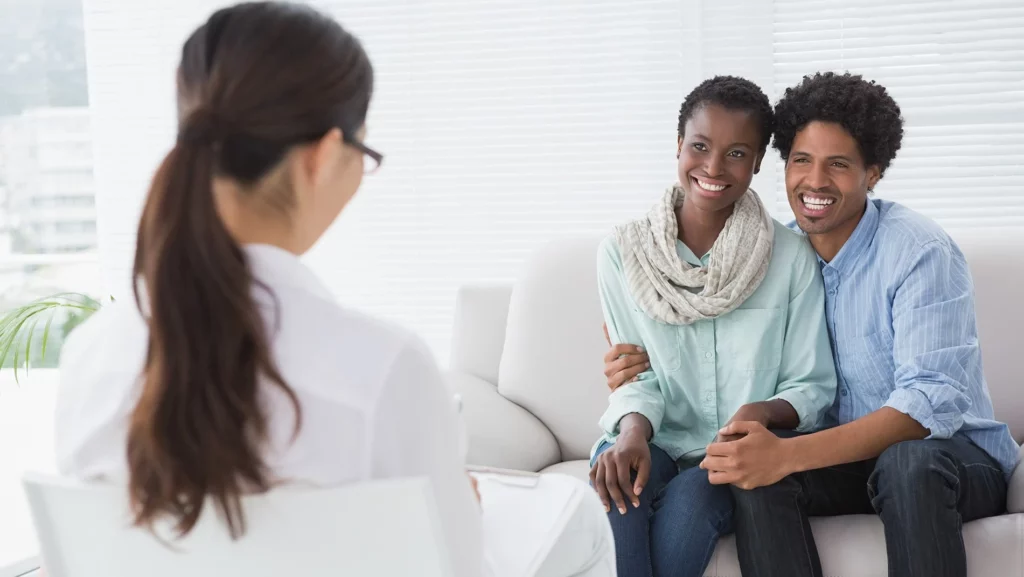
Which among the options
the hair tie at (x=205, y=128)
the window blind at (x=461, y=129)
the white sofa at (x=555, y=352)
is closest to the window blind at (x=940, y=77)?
the window blind at (x=461, y=129)

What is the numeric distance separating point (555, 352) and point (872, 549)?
0.85 meters

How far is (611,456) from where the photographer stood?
5.43 feet

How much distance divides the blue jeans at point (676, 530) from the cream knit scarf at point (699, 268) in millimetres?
321

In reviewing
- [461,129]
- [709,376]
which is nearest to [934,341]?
[709,376]

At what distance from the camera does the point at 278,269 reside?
0.80m

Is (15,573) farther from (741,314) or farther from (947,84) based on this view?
(947,84)

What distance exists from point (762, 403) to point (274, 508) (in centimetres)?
114

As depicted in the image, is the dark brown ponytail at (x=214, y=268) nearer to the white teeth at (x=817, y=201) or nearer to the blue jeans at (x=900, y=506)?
the blue jeans at (x=900, y=506)

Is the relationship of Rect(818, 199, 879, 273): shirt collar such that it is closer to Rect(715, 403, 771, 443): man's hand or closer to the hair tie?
Rect(715, 403, 771, 443): man's hand

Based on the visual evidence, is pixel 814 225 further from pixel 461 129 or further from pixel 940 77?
pixel 461 129

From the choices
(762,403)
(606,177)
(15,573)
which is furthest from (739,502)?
(15,573)

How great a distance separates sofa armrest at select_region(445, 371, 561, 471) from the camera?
6.63 ft

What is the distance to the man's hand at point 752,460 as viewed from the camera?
1.55 meters

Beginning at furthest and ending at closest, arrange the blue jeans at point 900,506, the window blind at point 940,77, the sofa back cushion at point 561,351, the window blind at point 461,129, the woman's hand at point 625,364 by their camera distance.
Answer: the window blind at point 461,129
the window blind at point 940,77
the sofa back cushion at point 561,351
the woman's hand at point 625,364
the blue jeans at point 900,506
